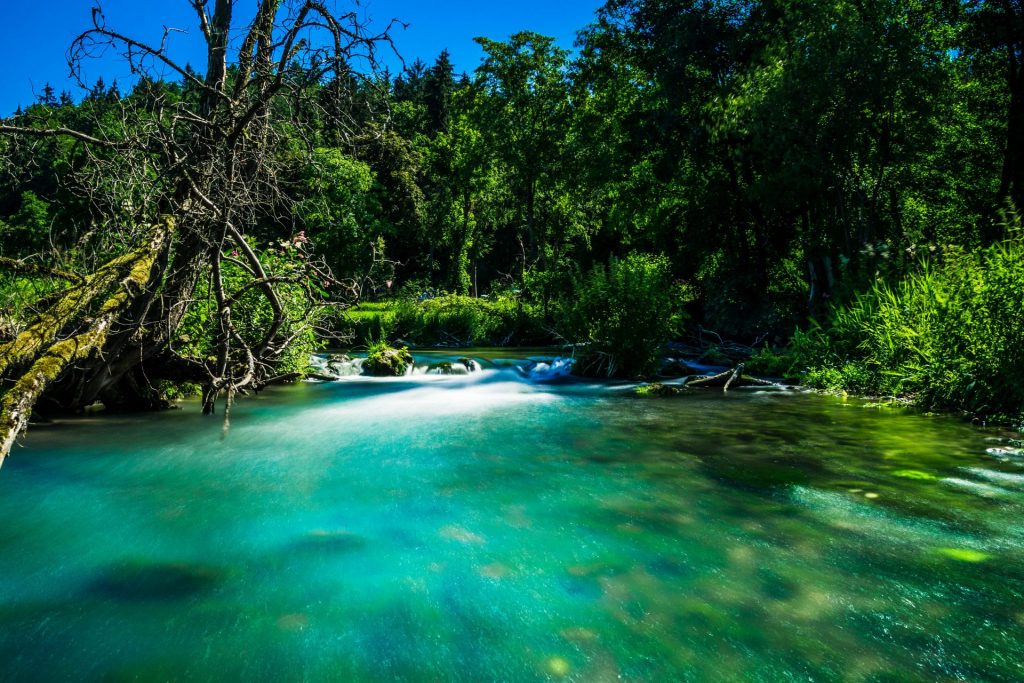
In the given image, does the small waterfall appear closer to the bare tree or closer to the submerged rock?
the bare tree

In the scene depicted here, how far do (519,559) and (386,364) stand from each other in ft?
38.1

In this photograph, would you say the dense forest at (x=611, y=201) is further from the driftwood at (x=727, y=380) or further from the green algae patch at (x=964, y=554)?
the green algae patch at (x=964, y=554)

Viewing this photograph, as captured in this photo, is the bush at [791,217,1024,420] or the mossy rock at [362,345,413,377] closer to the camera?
the bush at [791,217,1024,420]

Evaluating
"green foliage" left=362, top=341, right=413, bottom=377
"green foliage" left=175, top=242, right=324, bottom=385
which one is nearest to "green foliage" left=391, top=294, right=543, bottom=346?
"green foliage" left=362, top=341, right=413, bottom=377

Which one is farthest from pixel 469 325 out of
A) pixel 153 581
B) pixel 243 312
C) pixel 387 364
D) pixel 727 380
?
pixel 153 581

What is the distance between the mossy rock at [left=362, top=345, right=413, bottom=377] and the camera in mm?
14508

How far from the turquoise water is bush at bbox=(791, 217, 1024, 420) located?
126cm

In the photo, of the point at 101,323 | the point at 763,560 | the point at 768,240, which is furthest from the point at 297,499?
the point at 768,240

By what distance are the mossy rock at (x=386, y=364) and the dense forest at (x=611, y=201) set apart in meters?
3.87

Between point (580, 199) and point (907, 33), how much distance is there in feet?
52.6

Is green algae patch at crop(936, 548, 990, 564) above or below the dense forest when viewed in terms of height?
below

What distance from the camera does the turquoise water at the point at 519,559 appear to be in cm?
239

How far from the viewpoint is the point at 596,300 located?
1259 centimetres

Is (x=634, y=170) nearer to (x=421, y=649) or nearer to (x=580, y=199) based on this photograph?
(x=580, y=199)
